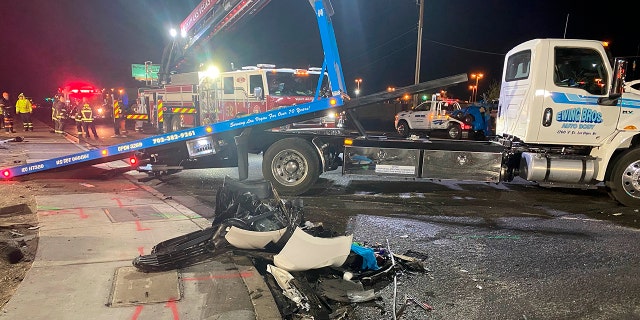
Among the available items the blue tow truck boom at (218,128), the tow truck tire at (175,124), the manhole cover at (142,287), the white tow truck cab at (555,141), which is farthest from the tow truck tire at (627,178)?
the tow truck tire at (175,124)

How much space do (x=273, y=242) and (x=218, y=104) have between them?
10.2 meters

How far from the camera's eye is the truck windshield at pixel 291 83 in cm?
1238

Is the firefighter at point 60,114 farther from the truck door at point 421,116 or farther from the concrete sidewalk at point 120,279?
the truck door at point 421,116

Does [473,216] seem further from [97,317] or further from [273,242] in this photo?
[97,317]

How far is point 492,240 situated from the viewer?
A: 5.70m

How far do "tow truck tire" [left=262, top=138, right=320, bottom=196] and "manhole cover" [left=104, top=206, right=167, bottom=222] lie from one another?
2365mm

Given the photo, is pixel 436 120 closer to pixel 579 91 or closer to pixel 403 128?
pixel 403 128

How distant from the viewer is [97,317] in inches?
128

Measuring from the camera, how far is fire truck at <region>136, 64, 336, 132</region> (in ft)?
40.1

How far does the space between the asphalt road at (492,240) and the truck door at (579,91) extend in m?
1.44

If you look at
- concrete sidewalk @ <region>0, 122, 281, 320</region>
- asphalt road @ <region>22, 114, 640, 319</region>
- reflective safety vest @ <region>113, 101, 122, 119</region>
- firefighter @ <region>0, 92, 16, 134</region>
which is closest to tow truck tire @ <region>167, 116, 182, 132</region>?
reflective safety vest @ <region>113, 101, 122, 119</region>

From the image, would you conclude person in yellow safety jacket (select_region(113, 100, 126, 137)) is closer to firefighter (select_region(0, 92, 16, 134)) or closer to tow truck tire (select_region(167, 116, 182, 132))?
tow truck tire (select_region(167, 116, 182, 132))

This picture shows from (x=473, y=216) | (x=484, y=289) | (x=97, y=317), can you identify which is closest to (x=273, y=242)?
(x=97, y=317)

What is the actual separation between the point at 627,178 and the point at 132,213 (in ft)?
25.9
